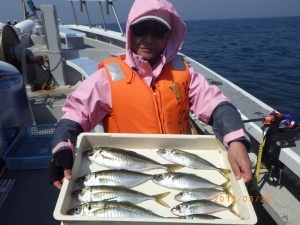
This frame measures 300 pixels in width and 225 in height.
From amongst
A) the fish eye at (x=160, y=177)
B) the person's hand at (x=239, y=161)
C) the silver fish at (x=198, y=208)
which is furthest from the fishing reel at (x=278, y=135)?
the fish eye at (x=160, y=177)

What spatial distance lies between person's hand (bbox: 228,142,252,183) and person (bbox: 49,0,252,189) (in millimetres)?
227

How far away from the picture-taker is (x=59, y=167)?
1.65 meters

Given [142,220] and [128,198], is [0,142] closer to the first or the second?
[128,198]

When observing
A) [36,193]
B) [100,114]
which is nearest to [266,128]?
[100,114]

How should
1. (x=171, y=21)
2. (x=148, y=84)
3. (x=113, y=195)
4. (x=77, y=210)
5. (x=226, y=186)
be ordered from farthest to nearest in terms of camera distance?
1. (x=171, y=21)
2. (x=148, y=84)
3. (x=226, y=186)
4. (x=113, y=195)
5. (x=77, y=210)

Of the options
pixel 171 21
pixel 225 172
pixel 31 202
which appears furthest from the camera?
pixel 31 202

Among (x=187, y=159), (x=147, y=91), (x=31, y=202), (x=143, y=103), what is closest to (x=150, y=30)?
(x=147, y=91)

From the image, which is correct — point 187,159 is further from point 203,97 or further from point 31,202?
point 31,202

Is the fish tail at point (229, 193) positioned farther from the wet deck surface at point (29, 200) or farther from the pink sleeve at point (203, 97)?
the wet deck surface at point (29, 200)

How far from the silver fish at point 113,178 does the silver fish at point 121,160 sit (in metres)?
0.08

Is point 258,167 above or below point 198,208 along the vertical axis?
below

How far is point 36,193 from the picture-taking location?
122 inches

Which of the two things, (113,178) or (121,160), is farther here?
(121,160)

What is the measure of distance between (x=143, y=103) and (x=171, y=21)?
3.18ft
